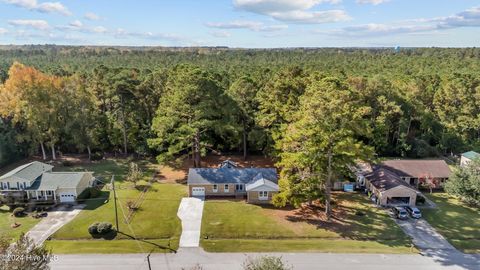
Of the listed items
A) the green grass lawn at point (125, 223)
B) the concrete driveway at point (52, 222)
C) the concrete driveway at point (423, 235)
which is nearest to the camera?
the green grass lawn at point (125, 223)

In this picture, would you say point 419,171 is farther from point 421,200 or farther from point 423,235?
point 423,235

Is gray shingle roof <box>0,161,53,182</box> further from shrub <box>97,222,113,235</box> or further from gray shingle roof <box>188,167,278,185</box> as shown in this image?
gray shingle roof <box>188,167,278,185</box>

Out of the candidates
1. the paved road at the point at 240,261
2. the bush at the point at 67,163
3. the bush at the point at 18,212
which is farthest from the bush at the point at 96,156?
the paved road at the point at 240,261

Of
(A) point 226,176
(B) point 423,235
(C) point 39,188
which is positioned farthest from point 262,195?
(C) point 39,188

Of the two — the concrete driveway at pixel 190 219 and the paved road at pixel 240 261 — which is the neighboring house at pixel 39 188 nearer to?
the concrete driveway at pixel 190 219

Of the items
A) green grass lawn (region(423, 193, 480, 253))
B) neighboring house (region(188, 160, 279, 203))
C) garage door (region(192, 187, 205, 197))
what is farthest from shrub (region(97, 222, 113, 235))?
green grass lawn (region(423, 193, 480, 253))

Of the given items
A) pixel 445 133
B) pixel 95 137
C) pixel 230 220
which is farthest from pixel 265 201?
pixel 445 133
